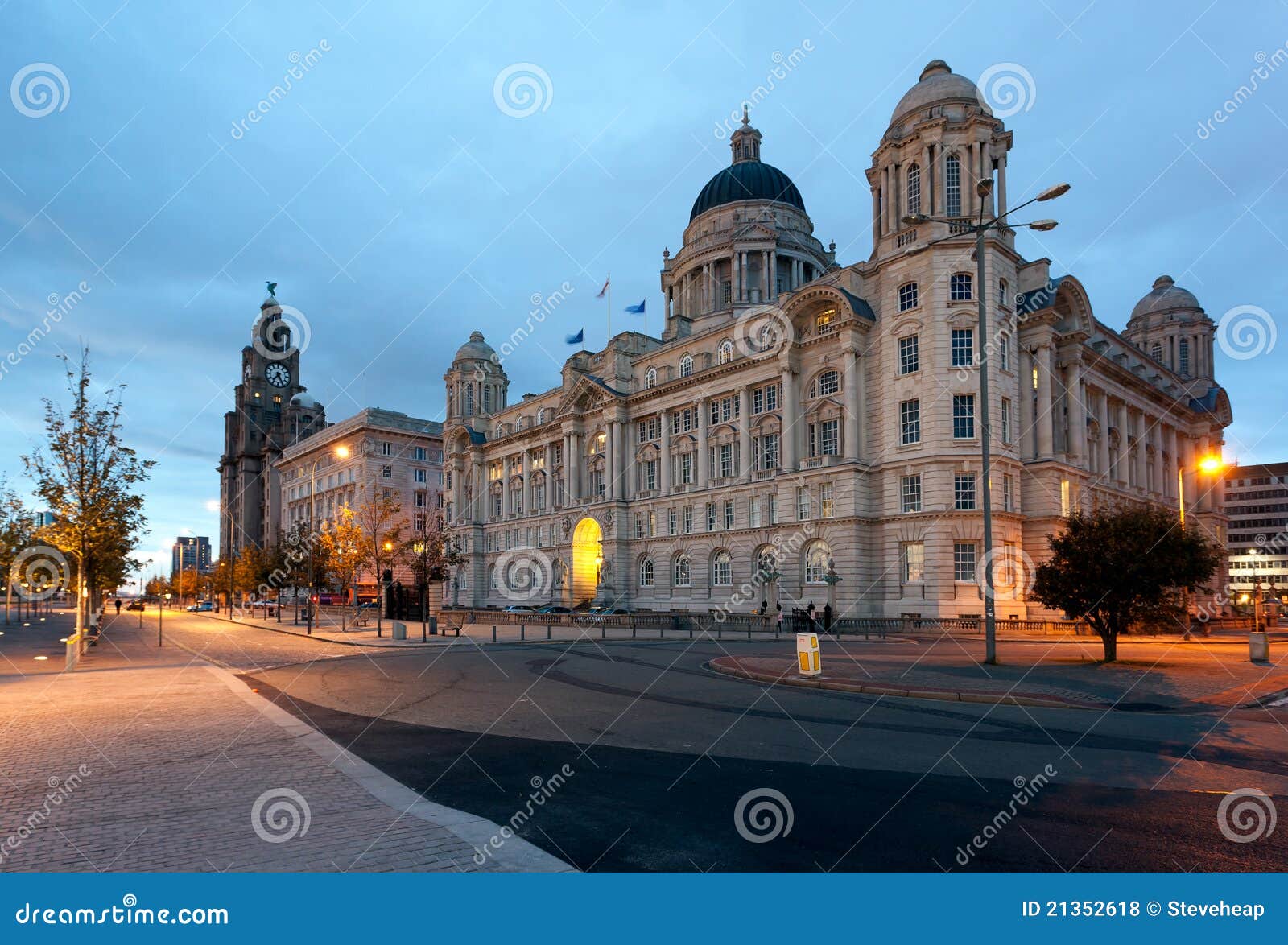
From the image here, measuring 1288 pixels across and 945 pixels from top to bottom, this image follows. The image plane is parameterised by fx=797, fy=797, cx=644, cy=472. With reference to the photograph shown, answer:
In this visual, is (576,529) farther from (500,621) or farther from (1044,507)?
(1044,507)

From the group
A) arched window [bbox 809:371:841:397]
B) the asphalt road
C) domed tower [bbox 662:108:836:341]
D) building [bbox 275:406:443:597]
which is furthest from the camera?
building [bbox 275:406:443:597]

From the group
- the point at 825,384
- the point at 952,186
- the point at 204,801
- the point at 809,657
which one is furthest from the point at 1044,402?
the point at 204,801

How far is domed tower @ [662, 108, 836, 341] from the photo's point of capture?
75188mm

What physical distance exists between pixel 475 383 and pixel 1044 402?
5980 centimetres

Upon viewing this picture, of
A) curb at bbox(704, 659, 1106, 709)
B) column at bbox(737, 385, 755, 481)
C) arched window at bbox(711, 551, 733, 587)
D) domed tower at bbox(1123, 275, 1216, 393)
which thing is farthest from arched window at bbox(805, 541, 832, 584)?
domed tower at bbox(1123, 275, 1216, 393)

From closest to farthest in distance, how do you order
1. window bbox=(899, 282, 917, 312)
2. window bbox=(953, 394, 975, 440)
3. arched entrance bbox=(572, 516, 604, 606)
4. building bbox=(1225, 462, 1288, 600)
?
1. window bbox=(953, 394, 975, 440)
2. window bbox=(899, 282, 917, 312)
3. arched entrance bbox=(572, 516, 604, 606)
4. building bbox=(1225, 462, 1288, 600)

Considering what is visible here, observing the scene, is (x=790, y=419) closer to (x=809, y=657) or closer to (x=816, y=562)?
(x=816, y=562)

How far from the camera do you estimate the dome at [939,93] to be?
4997 centimetres

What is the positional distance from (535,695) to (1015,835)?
1136 centimetres

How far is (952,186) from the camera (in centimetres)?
4959

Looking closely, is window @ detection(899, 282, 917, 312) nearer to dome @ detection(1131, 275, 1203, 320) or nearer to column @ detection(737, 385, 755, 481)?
column @ detection(737, 385, 755, 481)

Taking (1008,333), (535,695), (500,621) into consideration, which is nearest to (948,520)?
(1008,333)

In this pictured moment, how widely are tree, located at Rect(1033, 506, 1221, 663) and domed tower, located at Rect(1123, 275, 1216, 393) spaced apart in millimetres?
72762

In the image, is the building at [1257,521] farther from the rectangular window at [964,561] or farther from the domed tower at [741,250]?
the rectangular window at [964,561]
